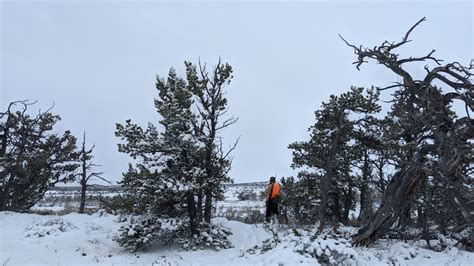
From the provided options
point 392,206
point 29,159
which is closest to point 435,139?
point 392,206

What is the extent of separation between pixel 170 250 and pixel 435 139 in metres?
8.30

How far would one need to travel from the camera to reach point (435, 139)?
34.3 ft

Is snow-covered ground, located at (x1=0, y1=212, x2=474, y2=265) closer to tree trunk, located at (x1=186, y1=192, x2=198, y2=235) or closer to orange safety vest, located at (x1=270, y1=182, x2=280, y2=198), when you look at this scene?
tree trunk, located at (x1=186, y1=192, x2=198, y2=235)

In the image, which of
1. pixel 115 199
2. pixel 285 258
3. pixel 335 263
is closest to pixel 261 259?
pixel 285 258

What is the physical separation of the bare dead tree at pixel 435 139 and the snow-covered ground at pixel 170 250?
1129 mm

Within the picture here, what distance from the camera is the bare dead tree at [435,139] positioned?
31.2 feet

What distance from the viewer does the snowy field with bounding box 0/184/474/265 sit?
8602 millimetres

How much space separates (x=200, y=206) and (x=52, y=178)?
9.72m

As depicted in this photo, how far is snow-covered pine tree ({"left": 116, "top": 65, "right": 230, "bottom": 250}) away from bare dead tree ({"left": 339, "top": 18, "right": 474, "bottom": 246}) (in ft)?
16.8

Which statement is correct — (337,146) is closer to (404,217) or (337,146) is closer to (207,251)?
(404,217)

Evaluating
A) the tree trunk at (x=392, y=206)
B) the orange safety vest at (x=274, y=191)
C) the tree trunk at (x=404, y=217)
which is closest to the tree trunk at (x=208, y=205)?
the orange safety vest at (x=274, y=191)

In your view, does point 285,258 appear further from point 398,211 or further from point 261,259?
point 398,211

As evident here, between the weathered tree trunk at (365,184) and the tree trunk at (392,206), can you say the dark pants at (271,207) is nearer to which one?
the tree trunk at (392,206)

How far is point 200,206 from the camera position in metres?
13.6
